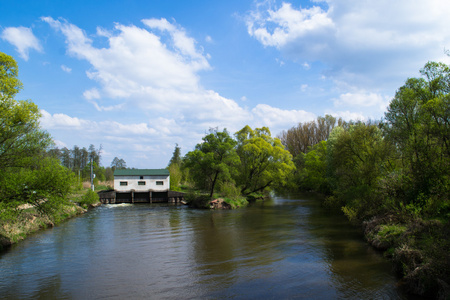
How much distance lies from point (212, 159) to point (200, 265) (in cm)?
2738

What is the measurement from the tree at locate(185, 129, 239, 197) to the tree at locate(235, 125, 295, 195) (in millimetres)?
4117

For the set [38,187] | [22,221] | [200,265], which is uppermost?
[38,187]

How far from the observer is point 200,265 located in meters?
14.0

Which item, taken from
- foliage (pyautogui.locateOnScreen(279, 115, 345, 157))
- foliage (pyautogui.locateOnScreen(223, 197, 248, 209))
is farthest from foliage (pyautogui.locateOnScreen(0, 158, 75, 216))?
foliage (pyautogui.locateOnScreen(279, 115, 345, 157))

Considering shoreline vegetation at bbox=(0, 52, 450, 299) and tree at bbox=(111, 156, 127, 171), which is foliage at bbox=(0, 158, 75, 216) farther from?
tree at bbox=(111, 156, 127, 171)

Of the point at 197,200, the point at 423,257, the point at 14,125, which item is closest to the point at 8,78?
the point at 14,125

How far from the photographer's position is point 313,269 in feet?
42.5

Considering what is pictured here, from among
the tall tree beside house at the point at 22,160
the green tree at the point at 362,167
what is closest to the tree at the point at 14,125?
the tall tree beside house at the point at 22,160

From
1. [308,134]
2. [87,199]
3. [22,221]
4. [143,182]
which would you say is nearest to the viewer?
[22,221]

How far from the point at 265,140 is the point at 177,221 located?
25187mm

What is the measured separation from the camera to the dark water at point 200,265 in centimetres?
1077

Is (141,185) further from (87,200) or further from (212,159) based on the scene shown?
(212,159)

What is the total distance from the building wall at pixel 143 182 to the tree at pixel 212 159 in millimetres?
12517

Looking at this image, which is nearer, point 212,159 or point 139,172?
point 212,159
